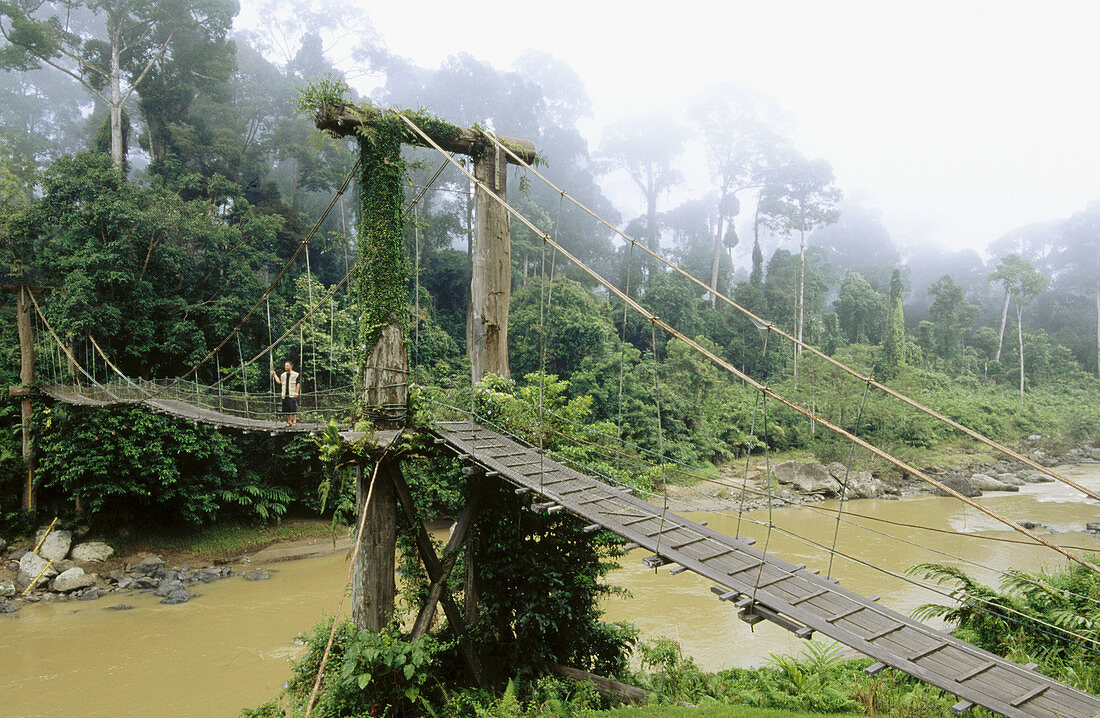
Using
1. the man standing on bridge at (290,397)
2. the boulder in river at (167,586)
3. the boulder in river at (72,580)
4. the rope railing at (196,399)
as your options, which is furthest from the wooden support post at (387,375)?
the boulder in river at (72,580)


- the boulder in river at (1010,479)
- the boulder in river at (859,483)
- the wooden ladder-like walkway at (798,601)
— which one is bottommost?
the boulder in river at (1010,479)

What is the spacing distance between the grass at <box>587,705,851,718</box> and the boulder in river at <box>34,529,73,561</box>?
946 cm

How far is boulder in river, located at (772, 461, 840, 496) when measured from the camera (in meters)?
14.9

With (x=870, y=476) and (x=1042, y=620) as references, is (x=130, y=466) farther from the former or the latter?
(x=870, y=476)

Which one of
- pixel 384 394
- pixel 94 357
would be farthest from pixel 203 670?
pixel 94 357

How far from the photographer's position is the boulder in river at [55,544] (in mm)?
8914

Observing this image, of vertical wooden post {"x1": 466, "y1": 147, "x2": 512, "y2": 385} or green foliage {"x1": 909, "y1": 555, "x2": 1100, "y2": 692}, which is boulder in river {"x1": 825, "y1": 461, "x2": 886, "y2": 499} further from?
vertical wooden post {"x1": 466, "y1": 147, "x2": 512, "y2": 385}

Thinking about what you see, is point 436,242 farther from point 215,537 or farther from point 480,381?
point 480,381

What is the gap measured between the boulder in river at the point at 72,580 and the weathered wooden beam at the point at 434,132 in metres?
8.25

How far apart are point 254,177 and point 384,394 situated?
14153mm

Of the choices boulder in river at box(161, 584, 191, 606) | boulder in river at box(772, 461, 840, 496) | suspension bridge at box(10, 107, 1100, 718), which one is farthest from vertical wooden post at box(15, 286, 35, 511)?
boulder in river at box(772, 461, 840, 496)

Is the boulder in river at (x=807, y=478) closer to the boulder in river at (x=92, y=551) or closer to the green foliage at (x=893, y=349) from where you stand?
the green foliage at (x=893, y=349)

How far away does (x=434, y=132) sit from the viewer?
480 cm

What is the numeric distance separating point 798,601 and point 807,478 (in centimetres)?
1350
